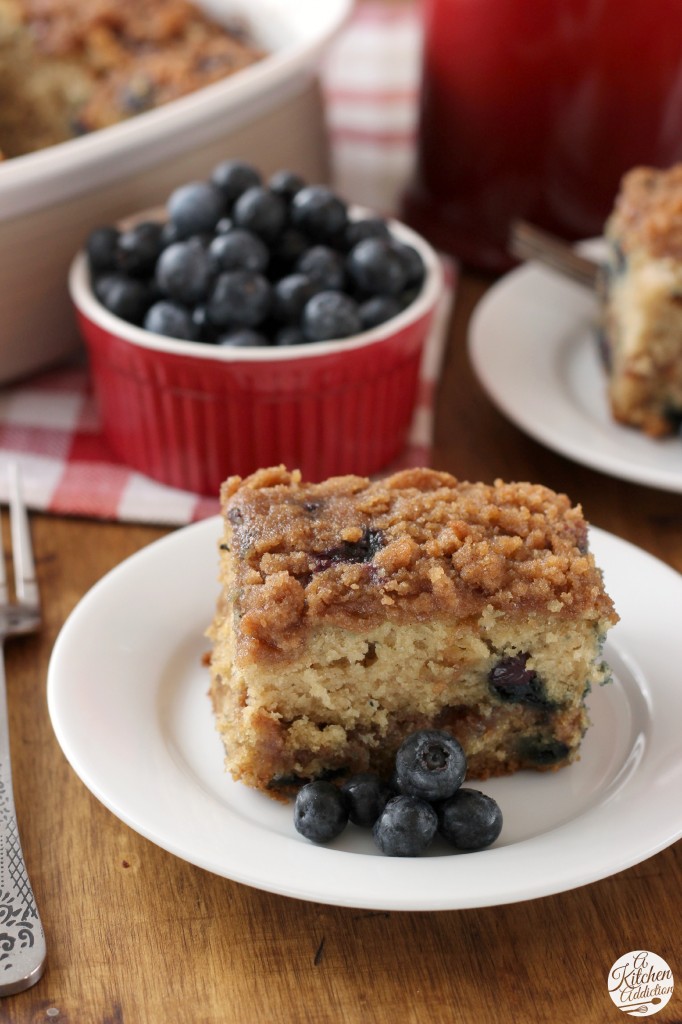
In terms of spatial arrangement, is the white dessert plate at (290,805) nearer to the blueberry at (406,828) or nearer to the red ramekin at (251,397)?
the blueberry at (406,828)

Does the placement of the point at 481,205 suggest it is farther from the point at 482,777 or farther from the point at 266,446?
the point at 482,777

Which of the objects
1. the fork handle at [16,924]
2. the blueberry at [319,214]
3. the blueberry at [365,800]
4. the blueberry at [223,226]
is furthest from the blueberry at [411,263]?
the fork handle at [16,924]

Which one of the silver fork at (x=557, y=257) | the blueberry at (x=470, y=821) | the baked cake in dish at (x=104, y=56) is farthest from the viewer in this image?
the baked cake in dish at (x=104, y=56)

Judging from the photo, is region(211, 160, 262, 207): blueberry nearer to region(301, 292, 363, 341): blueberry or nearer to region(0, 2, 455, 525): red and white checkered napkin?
region(301, 292, 363, 341): blueberry

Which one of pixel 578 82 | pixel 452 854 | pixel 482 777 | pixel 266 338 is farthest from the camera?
pixel 578 82

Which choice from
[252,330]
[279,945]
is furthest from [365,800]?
[252,330]

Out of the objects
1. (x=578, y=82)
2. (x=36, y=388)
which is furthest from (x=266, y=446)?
(x=578, y=82)

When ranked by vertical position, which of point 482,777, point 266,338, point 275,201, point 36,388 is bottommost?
point 36,388

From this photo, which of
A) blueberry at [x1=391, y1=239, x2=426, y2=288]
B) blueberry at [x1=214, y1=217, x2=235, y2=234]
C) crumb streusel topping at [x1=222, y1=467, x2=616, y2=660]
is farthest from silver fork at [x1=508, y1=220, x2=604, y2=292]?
crumb streusel topping at [x1=222, y1=467, x2=616, y2=660]
